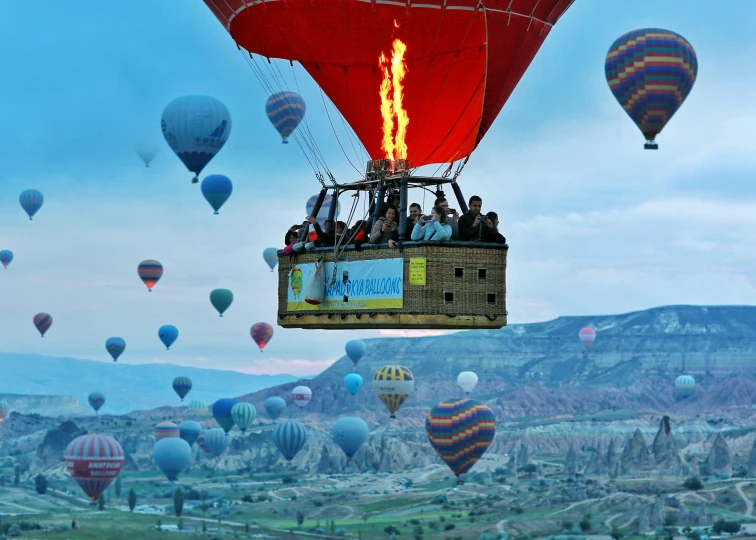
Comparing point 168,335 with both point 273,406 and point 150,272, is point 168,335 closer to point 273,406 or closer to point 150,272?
point 150,272

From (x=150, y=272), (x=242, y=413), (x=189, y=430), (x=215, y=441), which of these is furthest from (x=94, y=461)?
(x=189, y=430)

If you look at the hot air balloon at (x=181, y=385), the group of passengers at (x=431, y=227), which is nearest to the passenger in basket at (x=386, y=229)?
the group of passengers at (x=431, y=227)

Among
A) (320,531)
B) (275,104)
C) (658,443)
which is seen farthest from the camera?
(658,443)

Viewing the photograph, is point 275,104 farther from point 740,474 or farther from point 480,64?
point 740,474

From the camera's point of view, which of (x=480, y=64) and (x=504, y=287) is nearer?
(x=504, y=287)

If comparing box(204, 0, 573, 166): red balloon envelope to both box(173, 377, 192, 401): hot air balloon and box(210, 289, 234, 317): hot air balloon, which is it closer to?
box(210, 289, 234, 317): hot air balloon

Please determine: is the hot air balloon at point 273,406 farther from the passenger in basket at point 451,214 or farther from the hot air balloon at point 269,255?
the passenger in basket at point 451,214

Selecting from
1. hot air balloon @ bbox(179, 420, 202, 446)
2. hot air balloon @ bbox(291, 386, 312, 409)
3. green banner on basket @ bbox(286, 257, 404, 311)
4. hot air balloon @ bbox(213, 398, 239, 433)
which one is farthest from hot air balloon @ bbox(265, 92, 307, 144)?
hot air balloon @ bbox(291, 386, 312, 409)

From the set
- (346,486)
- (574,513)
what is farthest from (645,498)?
(346,486)
